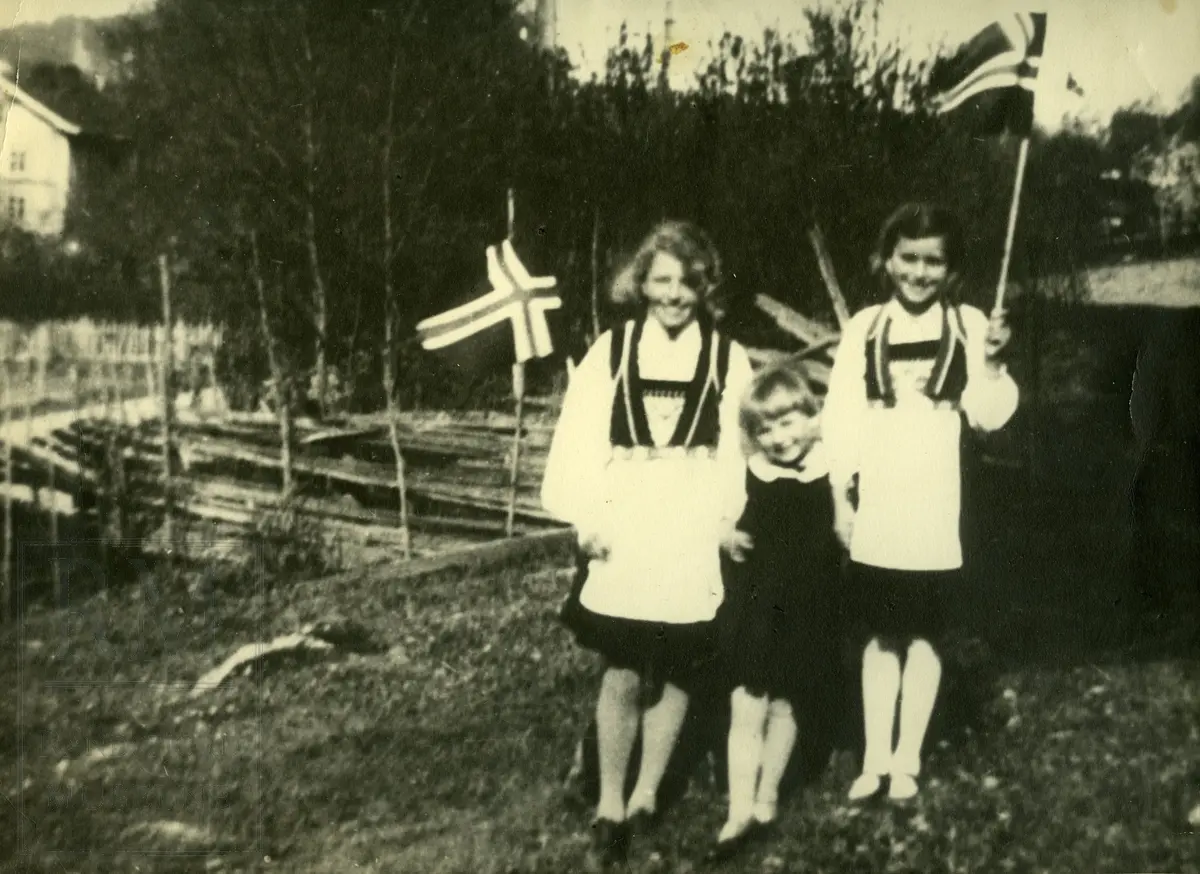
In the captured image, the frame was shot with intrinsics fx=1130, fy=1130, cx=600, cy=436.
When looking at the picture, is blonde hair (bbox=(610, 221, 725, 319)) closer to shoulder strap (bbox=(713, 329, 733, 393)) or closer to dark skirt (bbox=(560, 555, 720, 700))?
shoulder strap (bbox=(713, 329, 733, 393))

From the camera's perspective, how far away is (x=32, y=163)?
14.5 ft

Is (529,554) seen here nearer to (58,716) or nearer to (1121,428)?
(58,716)

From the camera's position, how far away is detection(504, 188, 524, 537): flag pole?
14.5ft

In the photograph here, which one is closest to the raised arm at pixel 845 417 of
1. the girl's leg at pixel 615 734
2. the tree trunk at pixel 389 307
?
the girl's leg at pixel 615 734

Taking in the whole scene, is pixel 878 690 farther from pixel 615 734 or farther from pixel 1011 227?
pixel 1011 227

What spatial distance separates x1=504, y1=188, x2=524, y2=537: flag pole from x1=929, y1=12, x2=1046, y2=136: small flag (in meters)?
1.74

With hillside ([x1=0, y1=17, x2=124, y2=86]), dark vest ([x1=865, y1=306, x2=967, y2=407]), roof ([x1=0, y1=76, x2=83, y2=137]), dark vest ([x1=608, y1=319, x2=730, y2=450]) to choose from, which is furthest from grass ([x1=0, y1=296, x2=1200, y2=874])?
hillside ([x1=0, y1=17, x2=124, y2=86])

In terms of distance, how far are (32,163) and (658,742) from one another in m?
3.33

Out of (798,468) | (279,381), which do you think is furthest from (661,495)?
(279,381)

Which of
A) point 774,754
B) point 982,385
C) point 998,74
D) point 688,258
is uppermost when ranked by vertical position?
point 998,74

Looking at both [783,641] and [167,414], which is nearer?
[783,641]

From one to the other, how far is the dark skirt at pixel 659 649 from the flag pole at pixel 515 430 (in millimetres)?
498

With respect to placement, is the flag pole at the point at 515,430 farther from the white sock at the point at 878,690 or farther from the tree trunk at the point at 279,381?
the white sock at the point at 878,690

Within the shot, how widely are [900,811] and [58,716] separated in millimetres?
3314
